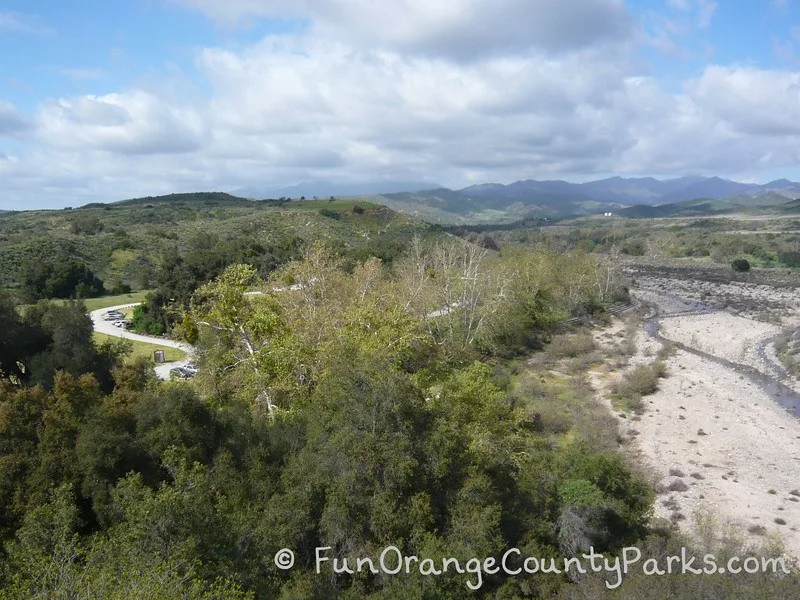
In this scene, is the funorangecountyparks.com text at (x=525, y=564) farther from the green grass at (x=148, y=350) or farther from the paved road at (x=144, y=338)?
the green grass at (x=148, y=350)

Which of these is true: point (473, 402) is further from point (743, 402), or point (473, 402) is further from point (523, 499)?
point (743, 402)

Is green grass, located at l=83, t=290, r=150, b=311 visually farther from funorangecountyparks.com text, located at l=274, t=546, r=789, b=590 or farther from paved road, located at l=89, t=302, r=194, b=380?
funorangecountyparks.com text, located at l=274, t=546, r=789, b=590

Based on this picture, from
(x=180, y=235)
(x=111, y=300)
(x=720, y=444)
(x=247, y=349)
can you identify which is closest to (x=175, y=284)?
(x=111, y=300)

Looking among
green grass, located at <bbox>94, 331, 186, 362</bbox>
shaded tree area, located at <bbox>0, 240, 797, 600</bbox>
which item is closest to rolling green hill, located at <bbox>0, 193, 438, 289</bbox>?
green grass, located at <bbox>94, 331, 186, 362</bbox>

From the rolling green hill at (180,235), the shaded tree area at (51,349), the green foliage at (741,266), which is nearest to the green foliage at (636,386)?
the shaded tree area at (51,349)

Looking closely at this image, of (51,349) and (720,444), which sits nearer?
(51,349)

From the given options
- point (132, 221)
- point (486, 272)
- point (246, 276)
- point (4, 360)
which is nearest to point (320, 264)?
point (246, 276)
